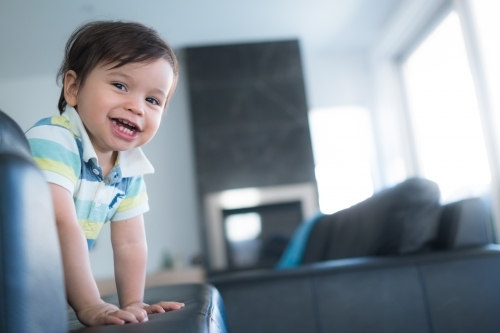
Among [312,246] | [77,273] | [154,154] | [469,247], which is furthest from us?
[154,154]

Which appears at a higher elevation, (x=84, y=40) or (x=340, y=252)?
(x=84, y=40)

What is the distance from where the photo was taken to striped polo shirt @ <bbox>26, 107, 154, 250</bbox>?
796 millimetres

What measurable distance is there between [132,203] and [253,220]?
13.4 ft

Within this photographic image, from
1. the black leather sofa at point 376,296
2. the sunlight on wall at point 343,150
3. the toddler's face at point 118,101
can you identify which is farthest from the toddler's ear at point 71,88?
the sunlight on wall at point 343,150

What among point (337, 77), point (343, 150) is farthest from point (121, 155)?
point (337, 77)

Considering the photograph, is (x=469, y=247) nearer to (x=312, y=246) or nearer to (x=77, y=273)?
(x=312, y=246)

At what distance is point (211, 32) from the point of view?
5.05 m

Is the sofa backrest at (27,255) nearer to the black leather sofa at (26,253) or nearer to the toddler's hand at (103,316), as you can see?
the black leather sofa at (26,253)

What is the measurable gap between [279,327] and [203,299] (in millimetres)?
817

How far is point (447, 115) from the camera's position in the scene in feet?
14.3

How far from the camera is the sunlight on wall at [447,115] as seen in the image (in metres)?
3.92

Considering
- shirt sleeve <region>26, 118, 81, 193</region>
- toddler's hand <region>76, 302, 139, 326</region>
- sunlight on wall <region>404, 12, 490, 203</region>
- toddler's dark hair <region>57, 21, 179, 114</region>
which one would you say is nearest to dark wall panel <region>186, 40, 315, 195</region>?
sunlight on wall <region>404, 12, 490, 203</region>

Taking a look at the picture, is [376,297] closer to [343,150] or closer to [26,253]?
[26,253]

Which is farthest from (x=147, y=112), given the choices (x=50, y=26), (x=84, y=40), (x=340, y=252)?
(x=50, y=26)
